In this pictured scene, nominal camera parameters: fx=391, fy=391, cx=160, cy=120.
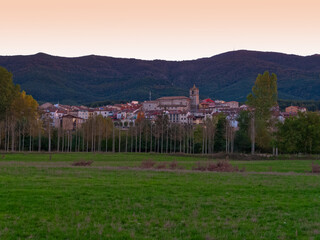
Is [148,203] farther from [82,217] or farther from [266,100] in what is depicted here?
[266,100]

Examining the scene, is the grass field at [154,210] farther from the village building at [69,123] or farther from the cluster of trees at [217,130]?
the village building at [69,123]

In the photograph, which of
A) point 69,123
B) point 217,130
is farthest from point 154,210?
point 69,123

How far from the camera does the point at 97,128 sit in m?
84.7

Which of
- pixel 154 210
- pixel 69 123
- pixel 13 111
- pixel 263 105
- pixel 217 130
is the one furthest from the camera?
pixel 69 123

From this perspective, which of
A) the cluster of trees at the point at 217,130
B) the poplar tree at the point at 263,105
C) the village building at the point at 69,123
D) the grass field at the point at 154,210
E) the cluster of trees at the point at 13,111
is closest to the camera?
the grass field at the point at 154,210

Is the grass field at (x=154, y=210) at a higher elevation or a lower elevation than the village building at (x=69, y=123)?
lower

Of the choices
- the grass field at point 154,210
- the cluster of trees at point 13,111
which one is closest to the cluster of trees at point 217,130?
the cluster of trees at point 13,111

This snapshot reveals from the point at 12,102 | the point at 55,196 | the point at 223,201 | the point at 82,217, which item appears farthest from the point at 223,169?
the point at 12,102

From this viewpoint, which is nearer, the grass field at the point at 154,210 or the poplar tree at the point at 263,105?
the grass field at the point at 154,210

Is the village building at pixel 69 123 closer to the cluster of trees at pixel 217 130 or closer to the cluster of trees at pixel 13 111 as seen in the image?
the cluster of trees at pixel 13 111

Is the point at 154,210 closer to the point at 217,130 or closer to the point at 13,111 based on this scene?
the point at 217,130

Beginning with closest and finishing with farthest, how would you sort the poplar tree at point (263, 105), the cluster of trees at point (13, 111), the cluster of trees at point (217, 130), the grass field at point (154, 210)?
the grass field at point (154, 210) < the cluster of trees at point (217, 130) < the poplar tree at point (263, 105) < the cluster of trees at point (13, 111)

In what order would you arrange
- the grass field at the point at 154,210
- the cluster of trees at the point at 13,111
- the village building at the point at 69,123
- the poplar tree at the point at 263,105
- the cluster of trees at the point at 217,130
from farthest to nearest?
the village building at the point at 69,123, the cluster of trees at the point at 13,111, the poplar tree at the point at 263,105, the cluster of trees at the point at 217,130, the grass field at the point at 154,210

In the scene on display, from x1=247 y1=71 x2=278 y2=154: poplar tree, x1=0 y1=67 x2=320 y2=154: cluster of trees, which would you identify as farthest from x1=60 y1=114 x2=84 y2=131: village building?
x1=247 y1=71 x2=278 y2=154: poplar tree
